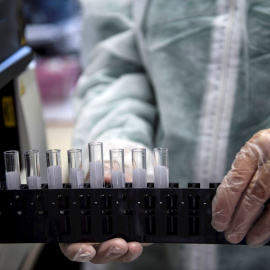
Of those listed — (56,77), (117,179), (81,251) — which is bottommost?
(56,77)

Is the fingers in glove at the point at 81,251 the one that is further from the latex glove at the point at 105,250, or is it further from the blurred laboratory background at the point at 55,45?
the blurred laboratory background at the point at 55,45

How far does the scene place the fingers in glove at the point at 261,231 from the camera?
61 cm

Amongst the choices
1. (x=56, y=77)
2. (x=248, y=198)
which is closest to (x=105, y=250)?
(x=248, y=198)

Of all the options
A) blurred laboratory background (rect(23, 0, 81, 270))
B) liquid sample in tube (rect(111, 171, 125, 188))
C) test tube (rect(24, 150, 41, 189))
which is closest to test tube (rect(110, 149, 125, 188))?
liquid sample in tube (rect(111, 171, 125, 188))

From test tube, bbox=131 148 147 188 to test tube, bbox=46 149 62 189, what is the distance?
0.10 meters

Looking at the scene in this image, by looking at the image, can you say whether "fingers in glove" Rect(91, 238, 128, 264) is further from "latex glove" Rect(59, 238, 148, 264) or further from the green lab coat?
the green lab coat

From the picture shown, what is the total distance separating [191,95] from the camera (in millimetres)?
1004

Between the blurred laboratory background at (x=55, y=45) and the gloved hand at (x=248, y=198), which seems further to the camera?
the blurred laboratory background at (x=55, y=45)

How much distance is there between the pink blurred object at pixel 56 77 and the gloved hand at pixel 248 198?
1.69 m

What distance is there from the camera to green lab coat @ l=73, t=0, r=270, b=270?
93cm

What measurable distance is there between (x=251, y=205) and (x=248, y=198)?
0.01m

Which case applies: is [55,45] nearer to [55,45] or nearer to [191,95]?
[55,45]

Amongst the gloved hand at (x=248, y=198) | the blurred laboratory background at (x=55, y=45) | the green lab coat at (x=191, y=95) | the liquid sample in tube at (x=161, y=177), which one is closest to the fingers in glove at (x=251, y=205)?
the gloved hand at (x=248, y=198)

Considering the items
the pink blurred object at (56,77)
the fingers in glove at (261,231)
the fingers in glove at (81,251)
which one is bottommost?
the pink blurred object at (56,77)
